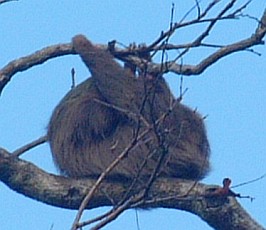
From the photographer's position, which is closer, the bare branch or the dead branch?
the dead branch

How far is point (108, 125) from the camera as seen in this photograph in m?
6.77

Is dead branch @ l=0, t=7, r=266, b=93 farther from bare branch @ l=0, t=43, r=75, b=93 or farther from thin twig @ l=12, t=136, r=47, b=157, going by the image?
thin twig @ l=12, t=136, r=47, b=157

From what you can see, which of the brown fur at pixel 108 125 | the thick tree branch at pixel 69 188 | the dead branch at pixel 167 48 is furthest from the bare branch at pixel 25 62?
the brown fur at pixel 108 125

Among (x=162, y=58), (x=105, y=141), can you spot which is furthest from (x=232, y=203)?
(x=105, y=141)

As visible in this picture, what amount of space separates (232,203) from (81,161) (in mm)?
1688

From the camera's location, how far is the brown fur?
6.38 metres

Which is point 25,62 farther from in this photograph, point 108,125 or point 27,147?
point 108,125

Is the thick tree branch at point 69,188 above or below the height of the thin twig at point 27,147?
below

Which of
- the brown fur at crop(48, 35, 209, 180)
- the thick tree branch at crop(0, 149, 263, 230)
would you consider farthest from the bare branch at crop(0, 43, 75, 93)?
the brown fur at crop(48, 35, 209, 180)

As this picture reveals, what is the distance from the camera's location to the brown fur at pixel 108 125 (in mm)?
6383

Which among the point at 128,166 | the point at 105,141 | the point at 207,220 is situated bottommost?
the point at 207,220

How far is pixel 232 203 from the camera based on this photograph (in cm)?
511

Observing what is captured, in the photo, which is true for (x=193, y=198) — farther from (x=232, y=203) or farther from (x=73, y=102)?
(x=73, y=102)

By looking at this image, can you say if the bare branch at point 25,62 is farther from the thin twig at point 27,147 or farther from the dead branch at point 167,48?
the thin twig at point 27,147
